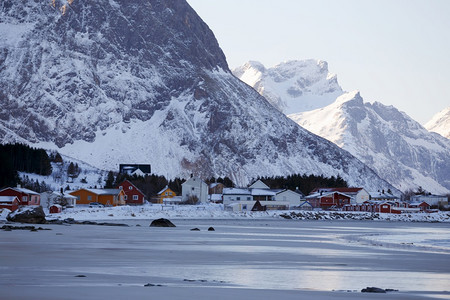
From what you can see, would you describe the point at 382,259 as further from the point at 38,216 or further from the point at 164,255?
the point at 38,216

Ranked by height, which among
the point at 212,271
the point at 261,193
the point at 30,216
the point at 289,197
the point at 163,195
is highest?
the point at 261,193

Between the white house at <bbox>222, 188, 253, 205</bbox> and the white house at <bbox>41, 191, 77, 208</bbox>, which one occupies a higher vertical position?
the white house at <bbox>222, 188, 253, 205</bbox>

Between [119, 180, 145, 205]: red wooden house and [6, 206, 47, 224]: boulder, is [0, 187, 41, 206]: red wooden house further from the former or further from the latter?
[6, 206, 47, 224]: boulder

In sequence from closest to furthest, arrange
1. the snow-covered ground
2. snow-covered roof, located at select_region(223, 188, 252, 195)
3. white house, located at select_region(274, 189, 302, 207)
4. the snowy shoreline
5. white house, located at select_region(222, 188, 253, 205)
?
the snow-covered ground < the snowy shoreline < white house, located at select_region(222, 188, 253, 205) < snow-covered roof, located at select_region(223, 188, 252, 195) < white house, located at select_region(274, 189, 302, 207)

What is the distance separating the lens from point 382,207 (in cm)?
17662

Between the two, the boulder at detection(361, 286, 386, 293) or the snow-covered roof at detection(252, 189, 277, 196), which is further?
the snow-covered roof at detection(252, 189, 277, 196)

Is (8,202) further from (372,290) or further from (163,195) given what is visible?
(372,290)

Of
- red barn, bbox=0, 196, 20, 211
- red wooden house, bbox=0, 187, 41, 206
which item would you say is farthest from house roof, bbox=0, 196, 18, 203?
red wooden house, bbox=0, 187, 41, 206

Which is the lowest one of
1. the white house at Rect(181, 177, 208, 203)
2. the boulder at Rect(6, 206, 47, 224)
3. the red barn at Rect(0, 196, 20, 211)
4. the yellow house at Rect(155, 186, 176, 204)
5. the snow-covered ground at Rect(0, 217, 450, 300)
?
the snow-covered ground at Rect(0, 217, 450, 300)

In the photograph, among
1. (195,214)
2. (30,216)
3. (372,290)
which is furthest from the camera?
(195,214)

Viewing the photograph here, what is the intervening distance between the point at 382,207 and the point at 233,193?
1311 inches

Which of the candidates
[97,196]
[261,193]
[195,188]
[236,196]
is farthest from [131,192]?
[261,193]

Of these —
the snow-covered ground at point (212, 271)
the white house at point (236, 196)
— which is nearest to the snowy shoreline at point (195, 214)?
the white house at point (236, 196)

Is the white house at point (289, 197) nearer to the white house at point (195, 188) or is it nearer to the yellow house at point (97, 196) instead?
the white house at point (195, 188)
